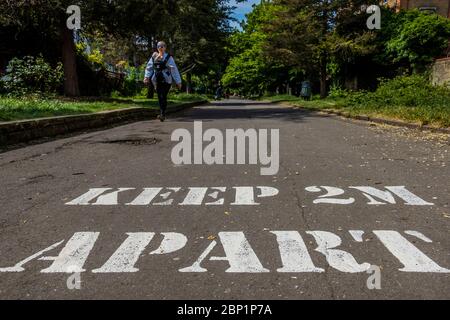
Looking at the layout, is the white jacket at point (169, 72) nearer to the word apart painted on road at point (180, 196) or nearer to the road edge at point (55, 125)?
the road edge at point (55, 125)

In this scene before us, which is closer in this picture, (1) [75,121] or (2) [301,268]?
(2) [301,268]

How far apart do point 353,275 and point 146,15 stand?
18.3 m

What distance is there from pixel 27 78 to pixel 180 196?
14605 millimetres

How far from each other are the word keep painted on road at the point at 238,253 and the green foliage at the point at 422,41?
1201 inches

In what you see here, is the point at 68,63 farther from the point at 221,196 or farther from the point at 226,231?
the point at 226,231

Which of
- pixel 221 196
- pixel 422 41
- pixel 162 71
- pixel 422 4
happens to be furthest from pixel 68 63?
pixel 422 4

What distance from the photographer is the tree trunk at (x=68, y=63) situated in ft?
61.7

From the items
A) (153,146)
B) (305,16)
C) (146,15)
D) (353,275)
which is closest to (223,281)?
(353,275)

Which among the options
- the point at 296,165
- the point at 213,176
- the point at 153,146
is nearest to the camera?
the point at 213,176

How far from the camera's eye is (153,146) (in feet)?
27.2

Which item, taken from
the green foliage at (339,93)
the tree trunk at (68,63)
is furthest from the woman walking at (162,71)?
the green foliage at (339,93)

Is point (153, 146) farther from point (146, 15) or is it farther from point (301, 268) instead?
point (146, 15)

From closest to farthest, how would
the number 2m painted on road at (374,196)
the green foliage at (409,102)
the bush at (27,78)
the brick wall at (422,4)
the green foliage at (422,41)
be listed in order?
the number 2m painted on road at (374,196)
the green foliage at (409,102)
the bush at (27,78)
the green foliage at (422,41)
the brick wall at (422,4)

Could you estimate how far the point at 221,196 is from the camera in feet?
15.5
